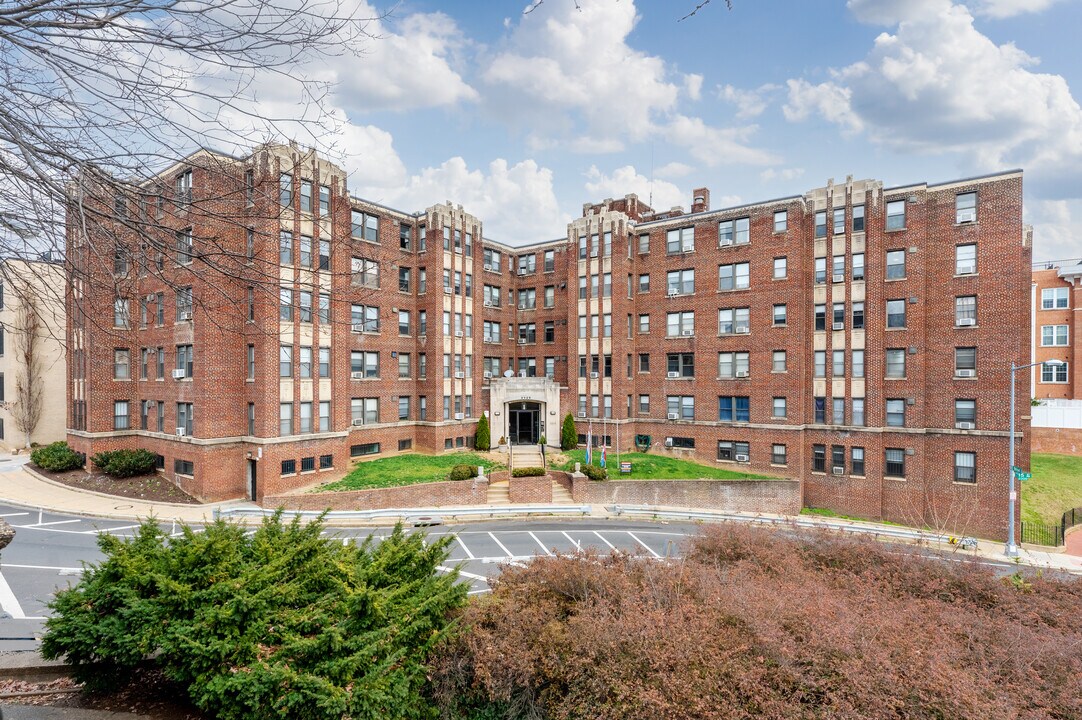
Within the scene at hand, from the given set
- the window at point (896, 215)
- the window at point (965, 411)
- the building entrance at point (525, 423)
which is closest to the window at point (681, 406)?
the building entrance at point (525, 423)

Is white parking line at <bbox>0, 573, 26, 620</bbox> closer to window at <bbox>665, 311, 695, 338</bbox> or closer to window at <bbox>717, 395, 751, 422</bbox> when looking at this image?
window at <bbox>717, 395, 751, 422</bbox>

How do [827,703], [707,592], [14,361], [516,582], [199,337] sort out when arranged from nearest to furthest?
1. [827,703]
2. [707,592]
3. [516,582]
4. [199,337]
5. [14,361]

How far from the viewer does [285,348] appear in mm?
26203

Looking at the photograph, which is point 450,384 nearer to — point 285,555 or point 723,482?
point 723,482

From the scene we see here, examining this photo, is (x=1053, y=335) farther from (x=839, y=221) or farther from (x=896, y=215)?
(x=839, y=221)

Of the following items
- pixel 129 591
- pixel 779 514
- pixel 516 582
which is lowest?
pixel 779 514

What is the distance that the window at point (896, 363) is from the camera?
1150 inches

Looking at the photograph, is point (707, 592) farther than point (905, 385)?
No

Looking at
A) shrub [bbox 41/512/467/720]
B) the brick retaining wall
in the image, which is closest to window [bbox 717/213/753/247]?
the brick retaining wall

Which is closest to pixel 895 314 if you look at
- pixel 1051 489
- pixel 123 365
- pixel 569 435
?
pixel 1051 489

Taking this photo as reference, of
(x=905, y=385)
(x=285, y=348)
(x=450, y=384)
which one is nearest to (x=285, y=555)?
(x=285, y=348)

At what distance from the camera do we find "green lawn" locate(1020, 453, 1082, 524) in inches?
1268

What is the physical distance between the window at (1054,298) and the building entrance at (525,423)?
153 feet

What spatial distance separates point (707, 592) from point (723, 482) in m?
21.8
